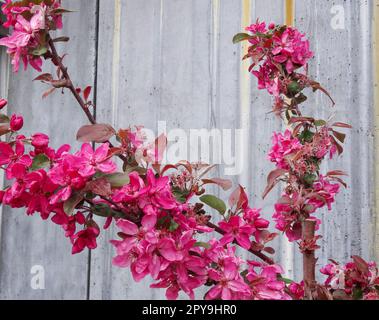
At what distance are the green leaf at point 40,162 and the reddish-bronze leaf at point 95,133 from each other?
7cm

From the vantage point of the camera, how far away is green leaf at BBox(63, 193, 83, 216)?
0.76 metres

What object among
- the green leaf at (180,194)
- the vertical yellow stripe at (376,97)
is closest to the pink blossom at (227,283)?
the green leaf at (180,194)

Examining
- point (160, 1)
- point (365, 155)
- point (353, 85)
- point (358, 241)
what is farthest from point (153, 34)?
point (358, 241)

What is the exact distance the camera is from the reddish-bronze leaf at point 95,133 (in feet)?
2.82

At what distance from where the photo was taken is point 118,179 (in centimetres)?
79

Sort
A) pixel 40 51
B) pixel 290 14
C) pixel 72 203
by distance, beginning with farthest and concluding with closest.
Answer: pixel 290 14
pixel 40 51
pixel 72 203

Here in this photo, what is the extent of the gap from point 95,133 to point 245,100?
1276 millimetres

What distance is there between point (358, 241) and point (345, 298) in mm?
897

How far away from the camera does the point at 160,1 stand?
2.20 m

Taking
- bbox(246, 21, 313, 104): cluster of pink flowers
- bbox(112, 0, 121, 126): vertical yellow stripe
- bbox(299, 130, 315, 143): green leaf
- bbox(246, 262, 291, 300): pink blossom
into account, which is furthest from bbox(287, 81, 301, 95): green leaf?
bbox(112, 0, 121, 126): vertical yellow stripe

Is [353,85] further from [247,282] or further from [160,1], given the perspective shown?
[247,282]

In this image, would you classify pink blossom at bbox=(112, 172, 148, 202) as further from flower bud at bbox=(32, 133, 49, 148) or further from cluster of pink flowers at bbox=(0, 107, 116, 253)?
flower bud at bbox=(32, 133, 49, 148)

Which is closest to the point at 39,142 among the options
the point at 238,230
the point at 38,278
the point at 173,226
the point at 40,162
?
the point at 40,162

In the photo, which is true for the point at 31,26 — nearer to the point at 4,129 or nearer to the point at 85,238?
the point at 4,129
